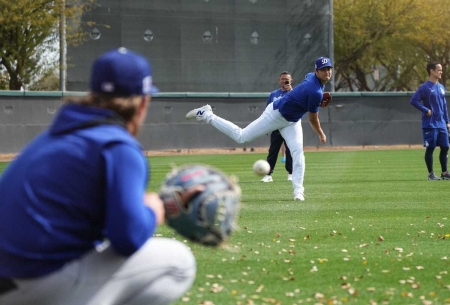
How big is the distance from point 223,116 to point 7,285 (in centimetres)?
3452

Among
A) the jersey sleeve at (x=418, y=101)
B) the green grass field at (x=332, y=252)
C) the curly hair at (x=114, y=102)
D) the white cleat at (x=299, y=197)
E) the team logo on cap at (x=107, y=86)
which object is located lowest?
the white cleat at (x=299, y=197)

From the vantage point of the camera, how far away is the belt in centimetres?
392

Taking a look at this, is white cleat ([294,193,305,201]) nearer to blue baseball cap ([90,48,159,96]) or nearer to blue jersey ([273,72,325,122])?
blue jersey ([273,72,325,122])

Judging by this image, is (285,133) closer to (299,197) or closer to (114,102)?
(299,197)

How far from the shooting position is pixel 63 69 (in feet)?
128

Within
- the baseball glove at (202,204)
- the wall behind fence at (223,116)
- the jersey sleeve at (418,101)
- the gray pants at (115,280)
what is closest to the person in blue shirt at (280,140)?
the jersey sleeve at (418,101)

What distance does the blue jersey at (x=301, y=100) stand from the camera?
1325 centimetres

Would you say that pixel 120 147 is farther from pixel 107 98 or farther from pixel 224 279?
pixel 224 279

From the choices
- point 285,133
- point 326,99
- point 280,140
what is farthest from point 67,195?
point 280,140

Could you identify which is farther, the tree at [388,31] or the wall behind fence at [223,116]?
the tree at [388,31]

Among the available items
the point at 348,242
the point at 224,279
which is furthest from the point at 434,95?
the point at 224,279

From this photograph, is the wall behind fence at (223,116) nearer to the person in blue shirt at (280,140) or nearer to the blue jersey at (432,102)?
the person in blue shirt at (280,140)


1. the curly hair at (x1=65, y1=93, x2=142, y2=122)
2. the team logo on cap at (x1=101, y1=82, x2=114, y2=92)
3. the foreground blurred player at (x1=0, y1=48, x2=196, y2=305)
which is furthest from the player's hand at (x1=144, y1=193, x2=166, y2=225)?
the team logo on cap at (x1=101, y1=82, x2=114, y2=92)

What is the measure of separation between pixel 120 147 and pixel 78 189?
262mm
